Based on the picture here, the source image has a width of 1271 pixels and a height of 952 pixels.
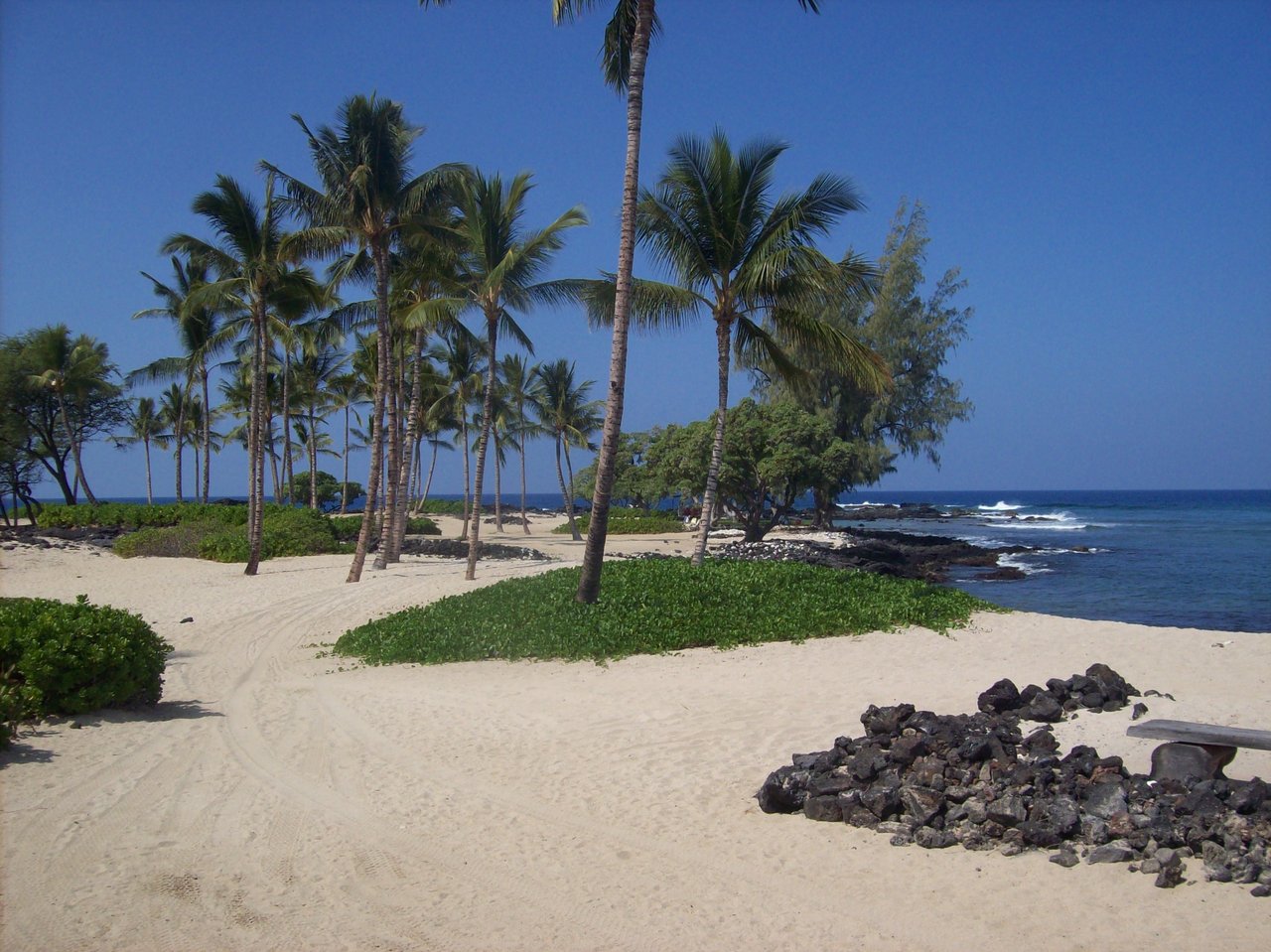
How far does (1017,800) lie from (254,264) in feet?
71.3

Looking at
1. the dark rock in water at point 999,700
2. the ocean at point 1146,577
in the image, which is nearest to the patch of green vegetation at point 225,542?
the ocean at point 1146,577

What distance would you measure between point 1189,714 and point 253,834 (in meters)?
8.57

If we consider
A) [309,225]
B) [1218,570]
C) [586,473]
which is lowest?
[1218,570]

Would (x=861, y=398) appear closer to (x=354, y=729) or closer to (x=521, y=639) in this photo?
(x=521, y=639)

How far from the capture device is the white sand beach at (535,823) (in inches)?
179

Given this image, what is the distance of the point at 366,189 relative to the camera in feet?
Result: 60.3

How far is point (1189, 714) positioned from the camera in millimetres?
8328

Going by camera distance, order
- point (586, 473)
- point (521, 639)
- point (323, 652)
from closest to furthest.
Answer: point (521, 639), point (323, 652), point (586, 473)

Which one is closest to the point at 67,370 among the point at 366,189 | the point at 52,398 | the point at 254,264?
the point at 52,398

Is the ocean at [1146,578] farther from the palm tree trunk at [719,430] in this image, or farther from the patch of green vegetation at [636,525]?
the patch of green vegetation at [636,525]

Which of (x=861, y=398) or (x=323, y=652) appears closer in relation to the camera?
(x=323, y=652)

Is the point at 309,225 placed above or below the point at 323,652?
above

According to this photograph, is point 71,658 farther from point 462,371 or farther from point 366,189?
point 462,371

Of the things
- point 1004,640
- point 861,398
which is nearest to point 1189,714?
point 1004,640
